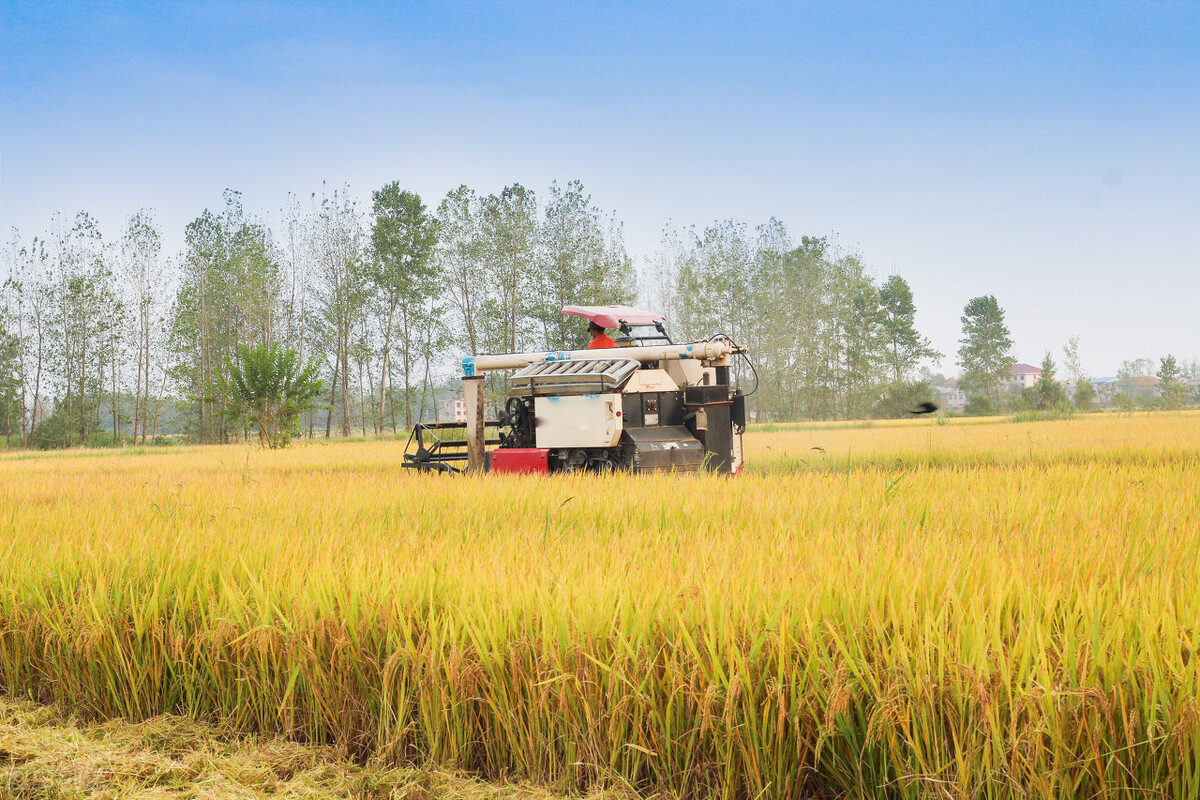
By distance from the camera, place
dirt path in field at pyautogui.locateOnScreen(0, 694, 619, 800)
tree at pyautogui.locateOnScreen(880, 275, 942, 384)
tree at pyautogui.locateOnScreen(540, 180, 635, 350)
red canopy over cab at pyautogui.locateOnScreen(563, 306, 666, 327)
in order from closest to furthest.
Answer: dirt path in field at pyautogui.locateOnScreen(0, 694, 619, 800) → red canopy over cab at pyautogui.locateOnScreen(563, 306, 666, 327) → tree at pyautogui.locateOnScreen(540, 180, 635, 350) → tree at pyautogui.locateOnScreen(880, 275, 942, 384)

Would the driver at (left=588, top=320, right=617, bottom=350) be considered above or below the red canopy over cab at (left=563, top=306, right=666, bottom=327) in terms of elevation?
below

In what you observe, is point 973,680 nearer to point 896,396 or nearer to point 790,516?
point 790,516

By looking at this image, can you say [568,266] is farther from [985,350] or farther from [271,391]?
[985,350]

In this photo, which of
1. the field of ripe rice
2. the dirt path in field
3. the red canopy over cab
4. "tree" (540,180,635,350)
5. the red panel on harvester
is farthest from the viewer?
"tree" (540,180,635,350)

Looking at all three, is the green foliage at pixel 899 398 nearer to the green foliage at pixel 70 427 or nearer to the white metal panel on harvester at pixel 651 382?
the green foliage at pixel 70 427

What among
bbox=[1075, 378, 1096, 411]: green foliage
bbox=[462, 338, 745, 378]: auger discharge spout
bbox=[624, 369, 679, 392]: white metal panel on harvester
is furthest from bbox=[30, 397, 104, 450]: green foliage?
bbox=[1075, 378, 1096, 411]: green foliage

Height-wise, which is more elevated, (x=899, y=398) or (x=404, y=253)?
A: (x=404, y=253)

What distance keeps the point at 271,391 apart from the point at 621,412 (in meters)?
14.1

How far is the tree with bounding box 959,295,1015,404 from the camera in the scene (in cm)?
6763

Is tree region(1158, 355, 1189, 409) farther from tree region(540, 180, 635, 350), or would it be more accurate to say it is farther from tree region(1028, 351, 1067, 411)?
tree region(540, 180, 635, 350)

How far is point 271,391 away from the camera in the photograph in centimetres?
1967

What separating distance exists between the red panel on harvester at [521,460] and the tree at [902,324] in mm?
55303

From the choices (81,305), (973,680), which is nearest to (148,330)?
(81,305)

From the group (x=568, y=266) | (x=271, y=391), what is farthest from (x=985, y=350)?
(x=271, y=391)
